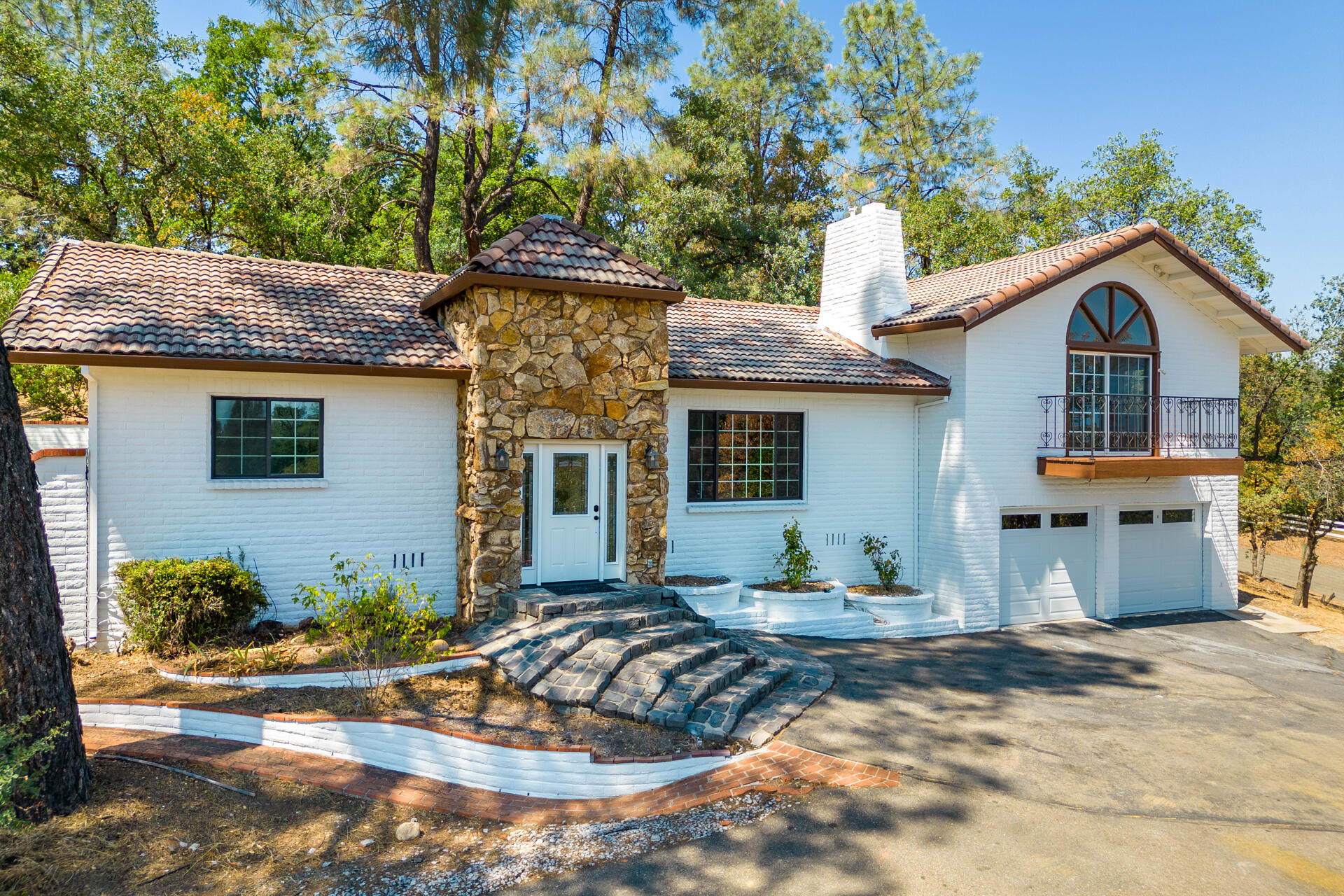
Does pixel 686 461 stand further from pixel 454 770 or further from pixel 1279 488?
pixel 1279 488

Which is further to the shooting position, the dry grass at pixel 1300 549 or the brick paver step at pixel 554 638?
the dry grass at pixel 1300 549

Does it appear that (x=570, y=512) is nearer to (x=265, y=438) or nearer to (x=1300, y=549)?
(x=265, y=438)

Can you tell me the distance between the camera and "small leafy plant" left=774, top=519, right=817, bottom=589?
40.5 ft

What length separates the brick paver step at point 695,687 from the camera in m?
7.38

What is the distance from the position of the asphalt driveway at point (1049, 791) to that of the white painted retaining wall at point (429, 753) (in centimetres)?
108

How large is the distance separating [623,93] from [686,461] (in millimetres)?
9635

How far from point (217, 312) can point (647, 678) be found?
732 centimetres

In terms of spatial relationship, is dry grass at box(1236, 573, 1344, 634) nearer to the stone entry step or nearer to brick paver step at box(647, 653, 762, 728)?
the stone entry step

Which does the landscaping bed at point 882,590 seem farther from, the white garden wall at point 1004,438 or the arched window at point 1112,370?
the arched window at point 1112,370

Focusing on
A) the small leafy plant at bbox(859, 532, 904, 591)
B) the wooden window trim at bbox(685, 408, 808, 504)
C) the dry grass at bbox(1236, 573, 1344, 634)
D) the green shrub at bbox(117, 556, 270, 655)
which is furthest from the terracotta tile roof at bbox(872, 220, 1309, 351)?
the green shrub at bbox(117, 556, 270, 655)

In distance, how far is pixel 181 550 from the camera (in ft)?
31.0

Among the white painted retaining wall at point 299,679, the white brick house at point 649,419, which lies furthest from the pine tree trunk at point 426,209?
the white painted retaining wall at point 299,679

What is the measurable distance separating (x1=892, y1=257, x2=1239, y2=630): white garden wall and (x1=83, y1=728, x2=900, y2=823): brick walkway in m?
7.01

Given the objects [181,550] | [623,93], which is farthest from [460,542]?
[623,93]
